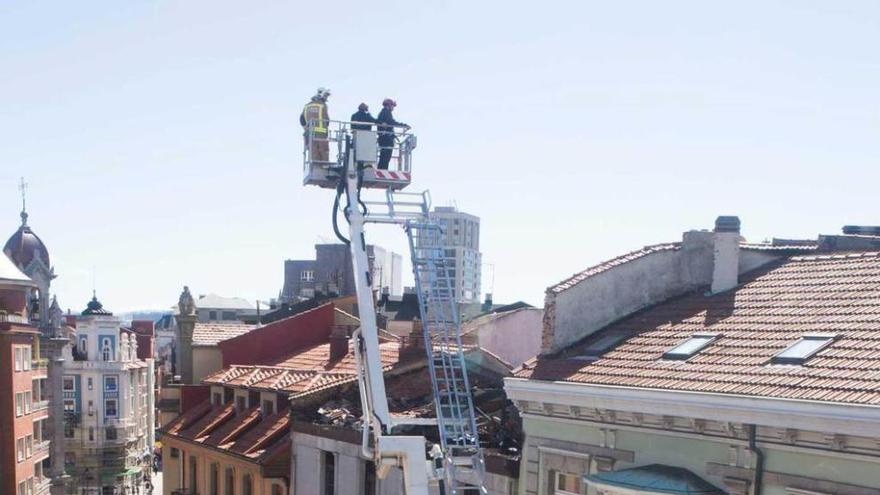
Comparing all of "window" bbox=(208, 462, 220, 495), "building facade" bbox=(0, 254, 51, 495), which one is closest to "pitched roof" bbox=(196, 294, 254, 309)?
"building facade" bbox=(0, 254, 51, 495)

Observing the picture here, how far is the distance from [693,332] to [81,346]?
7466 centimetres

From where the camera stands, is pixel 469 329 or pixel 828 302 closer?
pixel 828 302

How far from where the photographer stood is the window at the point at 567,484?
17.6 m

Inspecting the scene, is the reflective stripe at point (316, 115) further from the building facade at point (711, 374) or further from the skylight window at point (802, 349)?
the skylight window at point (802, 349)

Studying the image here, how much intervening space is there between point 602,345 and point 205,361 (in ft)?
81.9

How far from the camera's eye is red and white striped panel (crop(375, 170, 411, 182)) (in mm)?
15688

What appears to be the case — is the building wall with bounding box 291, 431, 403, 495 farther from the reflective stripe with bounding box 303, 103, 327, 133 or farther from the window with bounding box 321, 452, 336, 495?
the reflective stripe with bounding box 303, 103, 327, 133

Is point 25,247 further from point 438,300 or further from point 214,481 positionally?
point 438,300

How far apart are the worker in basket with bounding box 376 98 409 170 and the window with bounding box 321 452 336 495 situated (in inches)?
449

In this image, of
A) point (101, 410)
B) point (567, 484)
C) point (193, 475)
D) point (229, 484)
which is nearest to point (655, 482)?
point (567, 484)

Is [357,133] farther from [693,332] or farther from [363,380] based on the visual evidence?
[693,332]

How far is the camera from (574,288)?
20188 millimetres

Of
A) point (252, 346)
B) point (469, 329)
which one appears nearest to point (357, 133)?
point (469, 329)

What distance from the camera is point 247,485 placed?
29.8 meters
